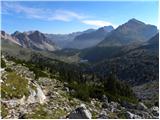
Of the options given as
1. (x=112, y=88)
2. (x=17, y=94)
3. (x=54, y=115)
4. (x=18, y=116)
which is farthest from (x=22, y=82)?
(x=112, y=88)

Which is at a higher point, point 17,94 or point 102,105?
point 17,94

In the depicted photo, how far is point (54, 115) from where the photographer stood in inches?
1374

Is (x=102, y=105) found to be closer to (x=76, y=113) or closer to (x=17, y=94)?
(x=17, y=94)

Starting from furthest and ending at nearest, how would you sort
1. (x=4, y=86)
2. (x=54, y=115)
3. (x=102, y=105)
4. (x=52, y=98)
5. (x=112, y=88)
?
(x=112, y=88)
(x=102, y=105)
(x=52, y=98)
(x=4, y=86)
(x=54, y=115)

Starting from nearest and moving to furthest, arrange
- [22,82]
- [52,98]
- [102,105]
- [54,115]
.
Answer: [54,115]
[22,82]
[52,98]
[102,105]

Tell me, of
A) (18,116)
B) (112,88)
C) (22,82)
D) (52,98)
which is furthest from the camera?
(112,88)

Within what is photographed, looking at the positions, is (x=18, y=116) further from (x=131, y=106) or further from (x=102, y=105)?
(x=131, y=106)

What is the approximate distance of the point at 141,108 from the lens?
Answer: 6162cm

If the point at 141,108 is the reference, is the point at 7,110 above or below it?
above

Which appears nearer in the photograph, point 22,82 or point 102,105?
point 22,82

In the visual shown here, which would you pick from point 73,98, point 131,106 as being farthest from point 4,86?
point 131,106

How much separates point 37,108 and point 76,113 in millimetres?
7134

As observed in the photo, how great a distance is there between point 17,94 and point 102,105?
1880 centimetres

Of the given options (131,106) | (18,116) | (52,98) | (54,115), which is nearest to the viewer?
(18,116)
